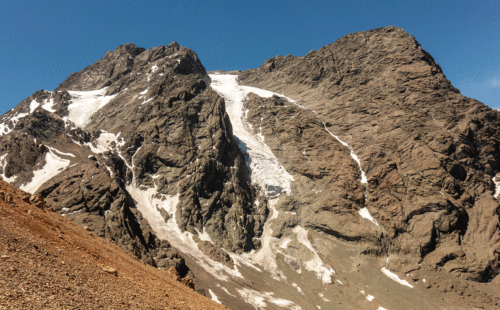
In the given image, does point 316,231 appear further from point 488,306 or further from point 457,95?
point 457,95

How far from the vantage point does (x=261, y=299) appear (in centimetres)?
6378

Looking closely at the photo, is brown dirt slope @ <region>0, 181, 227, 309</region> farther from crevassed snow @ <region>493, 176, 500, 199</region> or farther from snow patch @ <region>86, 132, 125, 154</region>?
crevassed snow @ <region>493, 176, 500, 199</region>

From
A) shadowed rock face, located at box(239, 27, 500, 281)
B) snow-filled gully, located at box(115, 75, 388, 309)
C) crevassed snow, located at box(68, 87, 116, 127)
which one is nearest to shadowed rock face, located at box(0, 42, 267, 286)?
snow-filled gully, located at box(115, 75, 388, 309)

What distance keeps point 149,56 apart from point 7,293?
650 ft

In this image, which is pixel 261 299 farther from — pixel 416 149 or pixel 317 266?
pixel 416 149

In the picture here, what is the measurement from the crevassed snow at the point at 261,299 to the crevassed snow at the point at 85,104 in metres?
128

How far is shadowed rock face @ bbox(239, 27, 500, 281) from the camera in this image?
7838 centimetres

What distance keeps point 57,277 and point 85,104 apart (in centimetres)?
17909

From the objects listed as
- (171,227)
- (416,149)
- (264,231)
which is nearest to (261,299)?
(264,231)

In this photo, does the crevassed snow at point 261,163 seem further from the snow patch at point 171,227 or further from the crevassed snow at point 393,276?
the crevassed snow at point 393,276

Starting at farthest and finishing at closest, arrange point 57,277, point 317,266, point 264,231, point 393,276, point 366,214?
point 264,231 < point 366,214 < point 317,266 < point 393,276 < point 57,277

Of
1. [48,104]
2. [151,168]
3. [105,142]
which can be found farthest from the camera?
[48,104]

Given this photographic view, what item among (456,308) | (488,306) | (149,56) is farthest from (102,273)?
(149,56)

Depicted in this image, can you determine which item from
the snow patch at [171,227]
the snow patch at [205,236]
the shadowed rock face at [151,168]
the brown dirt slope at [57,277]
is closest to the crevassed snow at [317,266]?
the shadowed rock face at [151,168]
